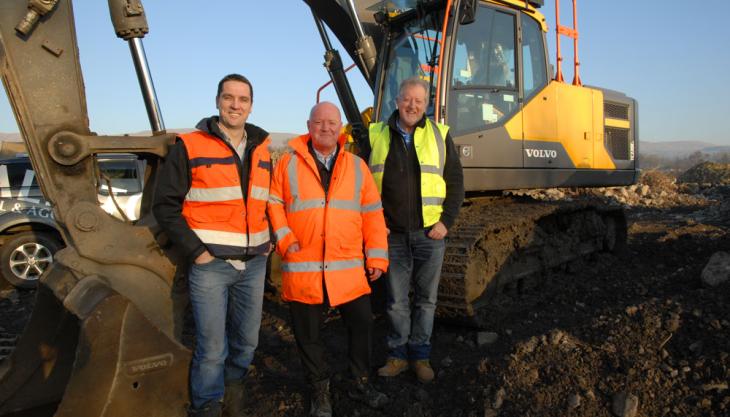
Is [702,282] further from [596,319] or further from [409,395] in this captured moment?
[409,395]

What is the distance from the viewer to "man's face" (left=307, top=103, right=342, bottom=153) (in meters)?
3.31

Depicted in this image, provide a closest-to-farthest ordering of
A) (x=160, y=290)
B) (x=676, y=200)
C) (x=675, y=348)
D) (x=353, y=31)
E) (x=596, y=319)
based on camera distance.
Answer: (x=160, y=290) → (x=675, y=348) → (x=596, y=319) → (x=353, y=31) → (x=676, y=200)

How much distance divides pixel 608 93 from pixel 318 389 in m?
5.75

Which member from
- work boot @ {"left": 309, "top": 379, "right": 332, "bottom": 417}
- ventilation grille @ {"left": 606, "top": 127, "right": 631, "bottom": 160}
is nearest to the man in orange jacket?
work boot @ {"left": 309, "top": 379, "right": 332, "bottom": 417}

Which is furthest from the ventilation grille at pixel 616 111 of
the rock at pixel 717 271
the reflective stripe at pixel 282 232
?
the reflective stripe at pixel 282 232

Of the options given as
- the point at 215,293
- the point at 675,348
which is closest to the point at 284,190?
the point at 215,293

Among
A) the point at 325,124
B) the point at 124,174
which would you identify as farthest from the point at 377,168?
the point at 124,174

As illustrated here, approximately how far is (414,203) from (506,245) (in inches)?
80.8

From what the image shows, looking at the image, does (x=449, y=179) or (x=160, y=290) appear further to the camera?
(x=449, y=179)

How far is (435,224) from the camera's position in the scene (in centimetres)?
380

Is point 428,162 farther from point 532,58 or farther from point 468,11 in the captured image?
point 532,58

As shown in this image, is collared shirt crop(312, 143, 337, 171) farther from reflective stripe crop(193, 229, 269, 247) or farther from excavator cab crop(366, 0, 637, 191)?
excavator cab crop(366, 0, 637, 191)

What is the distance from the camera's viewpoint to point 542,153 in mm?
5922

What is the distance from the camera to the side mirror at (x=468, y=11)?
4.72 metres
